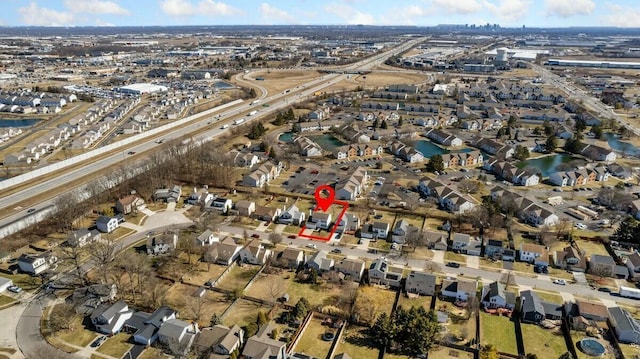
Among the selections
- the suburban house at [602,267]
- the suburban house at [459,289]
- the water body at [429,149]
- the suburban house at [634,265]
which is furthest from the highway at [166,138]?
the suburban house at [634,265]

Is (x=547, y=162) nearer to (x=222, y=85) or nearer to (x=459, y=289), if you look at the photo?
(x=459, y=289)

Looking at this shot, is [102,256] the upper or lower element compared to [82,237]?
upper

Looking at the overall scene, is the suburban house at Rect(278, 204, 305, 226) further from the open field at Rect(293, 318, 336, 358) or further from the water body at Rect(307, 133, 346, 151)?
the water body at Rect(307, 133, 346, 151)

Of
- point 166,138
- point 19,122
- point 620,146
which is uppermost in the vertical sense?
point 620,146

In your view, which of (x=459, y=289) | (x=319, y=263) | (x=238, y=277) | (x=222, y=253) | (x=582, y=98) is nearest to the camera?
(x=459, y=289)

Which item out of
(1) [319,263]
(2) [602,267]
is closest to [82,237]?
(1) [319,263]

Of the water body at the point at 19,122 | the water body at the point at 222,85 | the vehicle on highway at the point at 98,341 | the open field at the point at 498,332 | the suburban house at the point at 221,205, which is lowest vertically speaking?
the vehicle on highway at the point at 98,341

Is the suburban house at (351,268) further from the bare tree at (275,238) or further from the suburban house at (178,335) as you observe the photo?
the suburban house at (178,335)
